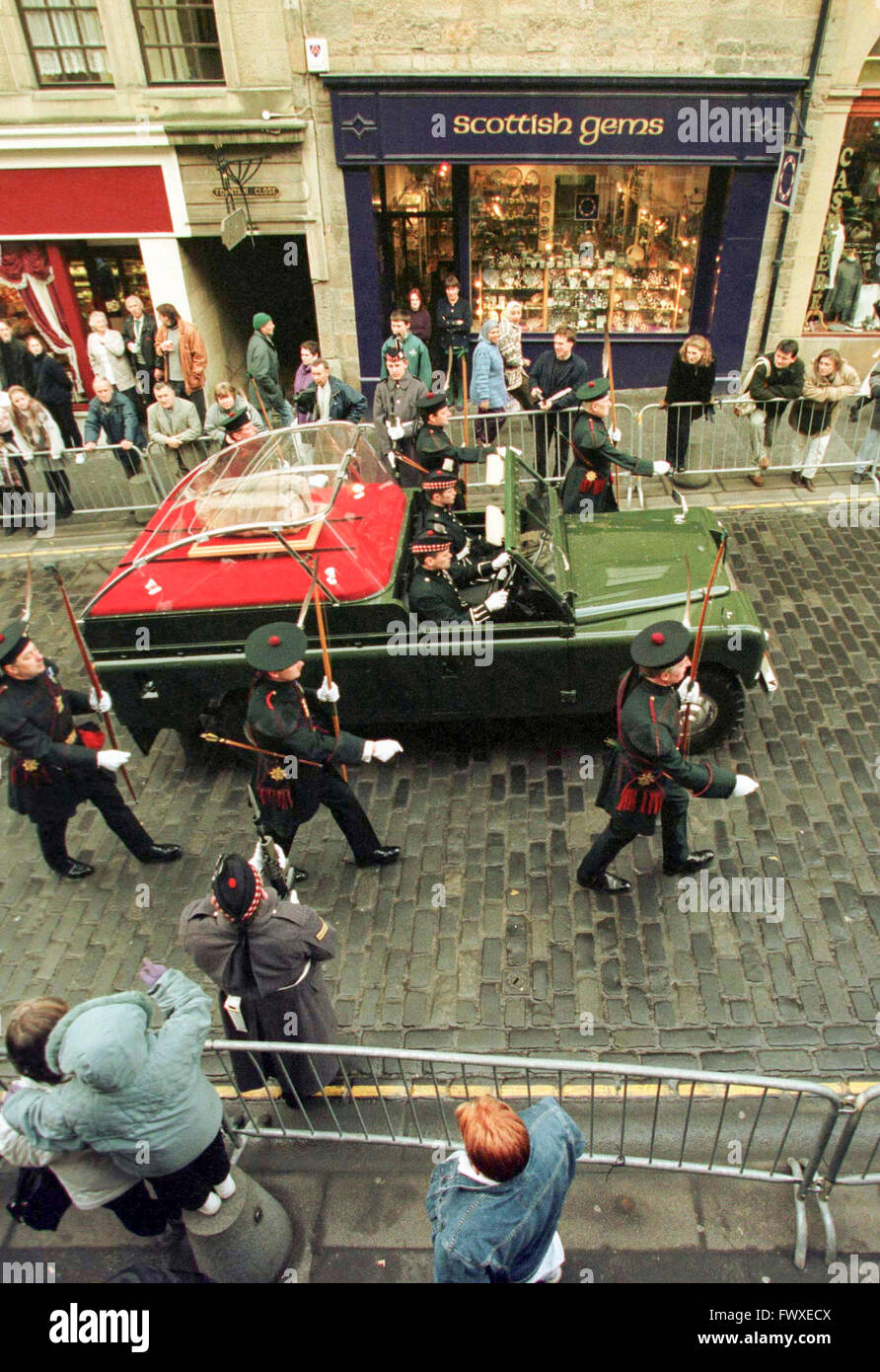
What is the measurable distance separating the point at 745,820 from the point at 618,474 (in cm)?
544

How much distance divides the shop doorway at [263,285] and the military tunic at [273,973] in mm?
11129

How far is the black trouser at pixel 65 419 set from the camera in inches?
409

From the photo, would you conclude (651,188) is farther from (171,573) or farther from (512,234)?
(171,573)

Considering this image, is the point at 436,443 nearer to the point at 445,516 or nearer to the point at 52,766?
the point at 445,516

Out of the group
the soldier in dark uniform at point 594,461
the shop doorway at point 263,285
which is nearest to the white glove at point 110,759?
the soldier in dark uniform at point 594,461

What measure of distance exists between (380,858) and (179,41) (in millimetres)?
11340

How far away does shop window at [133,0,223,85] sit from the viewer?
10.9 metres

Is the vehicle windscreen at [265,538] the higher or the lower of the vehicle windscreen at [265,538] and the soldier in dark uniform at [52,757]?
the higher

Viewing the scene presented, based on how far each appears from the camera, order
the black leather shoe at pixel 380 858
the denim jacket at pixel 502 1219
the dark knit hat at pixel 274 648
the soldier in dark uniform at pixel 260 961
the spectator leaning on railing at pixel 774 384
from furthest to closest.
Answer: the spectator leaning on railing at pixel 774 384
the black leather shoe at pixel 380 858
the dark knit hat at pixel 274 648
the soldier in dark uniform at pixel 260 961
the denim jacket at pixel 502 1219

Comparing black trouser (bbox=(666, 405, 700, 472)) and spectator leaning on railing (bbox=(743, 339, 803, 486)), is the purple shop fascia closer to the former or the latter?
spectator leaning on railing (bbox=(743, 339, 803, 486))

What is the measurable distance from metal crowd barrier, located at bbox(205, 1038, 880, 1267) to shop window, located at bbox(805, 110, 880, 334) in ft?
37.9

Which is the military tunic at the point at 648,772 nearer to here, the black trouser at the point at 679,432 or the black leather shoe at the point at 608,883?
the black leather shoe at the point at 608,883

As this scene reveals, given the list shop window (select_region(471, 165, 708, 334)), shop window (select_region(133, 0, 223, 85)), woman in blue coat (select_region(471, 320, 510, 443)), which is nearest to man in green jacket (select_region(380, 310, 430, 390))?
woman in blue coat (select_region(471, 320, 510, 443))

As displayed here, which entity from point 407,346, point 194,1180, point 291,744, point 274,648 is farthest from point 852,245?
point 194,1180
